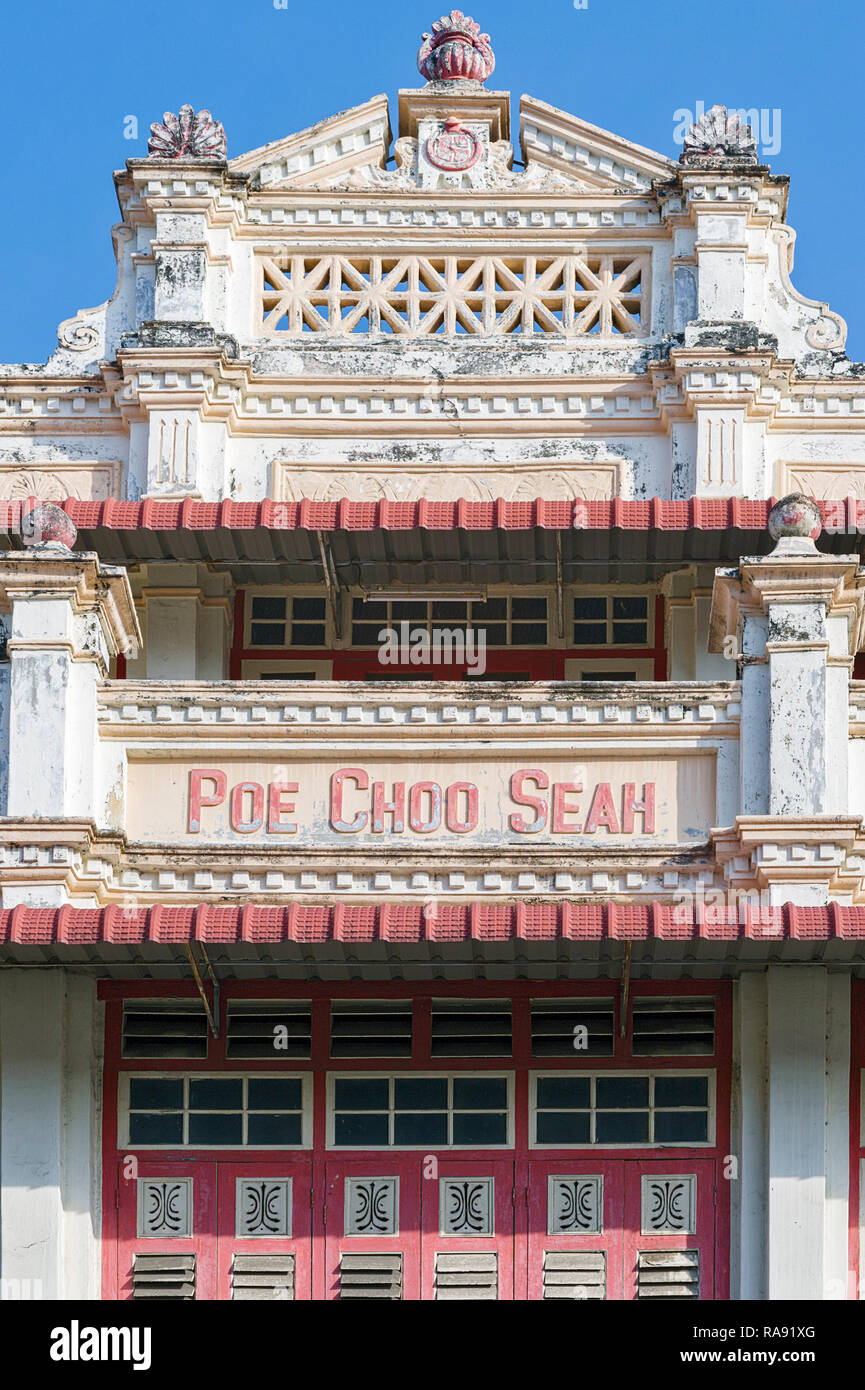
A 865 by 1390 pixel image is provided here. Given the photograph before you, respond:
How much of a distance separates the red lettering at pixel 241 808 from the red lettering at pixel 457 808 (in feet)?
3.98

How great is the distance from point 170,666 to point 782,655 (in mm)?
4462

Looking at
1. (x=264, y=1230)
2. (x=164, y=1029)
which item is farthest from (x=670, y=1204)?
(x=164, y=1029)

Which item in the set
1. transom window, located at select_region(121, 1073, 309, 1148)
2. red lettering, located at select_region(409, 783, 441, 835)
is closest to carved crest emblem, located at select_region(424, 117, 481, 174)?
red lettering, located at select_region(409, 783, 441, 835)

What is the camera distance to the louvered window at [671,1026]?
1714 cm

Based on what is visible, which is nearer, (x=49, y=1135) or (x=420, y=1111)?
(x=49, y=1135)

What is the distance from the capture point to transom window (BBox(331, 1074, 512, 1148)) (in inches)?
668

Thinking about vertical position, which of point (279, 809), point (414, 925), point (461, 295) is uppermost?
point (461, 295)

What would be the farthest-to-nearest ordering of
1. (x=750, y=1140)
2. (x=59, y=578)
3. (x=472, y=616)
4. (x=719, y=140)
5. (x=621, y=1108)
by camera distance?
1. (x=719, y=140)
2. (x=472, y=616)
3. (x=59, y=578)
4. (x=621, y=1108)
5. (x=750, y=1140)

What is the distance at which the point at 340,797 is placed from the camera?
17969 mm

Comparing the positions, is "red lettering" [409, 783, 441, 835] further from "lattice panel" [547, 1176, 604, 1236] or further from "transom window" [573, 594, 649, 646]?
"transom window" [573, 594, 649, 646]

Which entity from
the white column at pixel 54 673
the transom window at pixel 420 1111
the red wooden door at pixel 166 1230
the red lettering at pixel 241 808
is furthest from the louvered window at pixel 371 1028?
the white column at pixel 54 673

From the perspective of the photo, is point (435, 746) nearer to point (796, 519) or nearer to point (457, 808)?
point (457, 808)

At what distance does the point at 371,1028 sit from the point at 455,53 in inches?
352

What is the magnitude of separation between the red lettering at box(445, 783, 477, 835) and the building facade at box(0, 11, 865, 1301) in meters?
0.02
